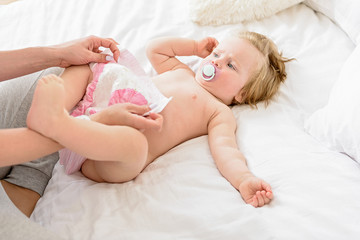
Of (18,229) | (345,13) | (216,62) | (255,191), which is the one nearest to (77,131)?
(18,229)

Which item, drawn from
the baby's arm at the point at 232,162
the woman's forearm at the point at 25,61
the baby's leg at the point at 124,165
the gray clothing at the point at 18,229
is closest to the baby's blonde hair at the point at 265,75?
the baby's arm at the point at 232,162

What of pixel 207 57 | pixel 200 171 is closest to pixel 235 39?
pixel 207 57

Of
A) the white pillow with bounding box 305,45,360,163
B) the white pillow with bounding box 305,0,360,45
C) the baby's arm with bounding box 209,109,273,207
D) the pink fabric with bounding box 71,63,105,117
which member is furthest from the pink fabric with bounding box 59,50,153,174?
the white pillow with bounding box 305,0,360,45

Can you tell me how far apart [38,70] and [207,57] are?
536 millimetres

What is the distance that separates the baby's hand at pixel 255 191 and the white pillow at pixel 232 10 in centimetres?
72

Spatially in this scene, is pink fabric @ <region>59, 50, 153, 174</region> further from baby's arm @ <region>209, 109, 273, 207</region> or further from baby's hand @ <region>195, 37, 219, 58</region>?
baby's hand @ <region>195, 37, 219, 58</region>

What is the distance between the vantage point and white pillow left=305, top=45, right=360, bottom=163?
0.97 m

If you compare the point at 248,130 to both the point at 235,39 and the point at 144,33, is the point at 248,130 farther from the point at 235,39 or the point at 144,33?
the point at 144,33

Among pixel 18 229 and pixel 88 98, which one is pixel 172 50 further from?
pixel 18 229

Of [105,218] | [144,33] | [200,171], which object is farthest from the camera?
[144,33]

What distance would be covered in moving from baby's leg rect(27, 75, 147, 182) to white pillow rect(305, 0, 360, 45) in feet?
2.83

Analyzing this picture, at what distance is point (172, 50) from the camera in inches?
52.0

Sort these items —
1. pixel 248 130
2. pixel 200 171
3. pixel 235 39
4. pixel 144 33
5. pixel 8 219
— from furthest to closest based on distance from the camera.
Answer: pixel 144 33 < pixel 235 39 < pixel 248 130 < pixel 200 171 < pixel 8 219

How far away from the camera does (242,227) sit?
84 centimetres
